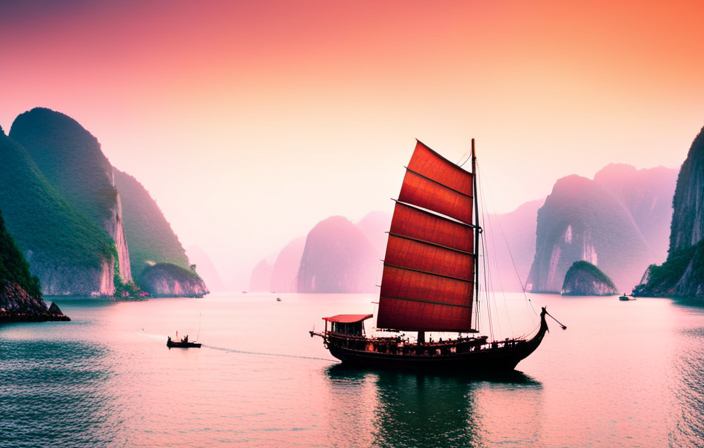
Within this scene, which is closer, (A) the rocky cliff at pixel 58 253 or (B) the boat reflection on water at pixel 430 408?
(B) the boat reflection on water at pixel 430 408

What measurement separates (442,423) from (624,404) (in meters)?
14.8

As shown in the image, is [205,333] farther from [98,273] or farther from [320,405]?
[98,273]

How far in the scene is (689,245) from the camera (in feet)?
612

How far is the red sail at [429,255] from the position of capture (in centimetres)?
4866

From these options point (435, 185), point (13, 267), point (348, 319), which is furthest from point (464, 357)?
point (13, 267)

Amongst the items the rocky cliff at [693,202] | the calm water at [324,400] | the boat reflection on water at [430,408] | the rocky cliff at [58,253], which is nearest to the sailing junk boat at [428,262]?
the boat reflection on water at [430,408]

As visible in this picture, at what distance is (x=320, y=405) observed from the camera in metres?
37.3

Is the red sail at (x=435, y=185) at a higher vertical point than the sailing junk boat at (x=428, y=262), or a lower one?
higher

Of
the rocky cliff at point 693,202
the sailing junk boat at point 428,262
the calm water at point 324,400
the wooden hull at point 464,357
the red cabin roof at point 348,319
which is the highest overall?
the rocky cliff at point 693,202

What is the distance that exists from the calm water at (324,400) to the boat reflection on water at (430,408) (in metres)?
0.12

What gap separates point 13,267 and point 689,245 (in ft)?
660

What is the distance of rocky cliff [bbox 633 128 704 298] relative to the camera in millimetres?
164875

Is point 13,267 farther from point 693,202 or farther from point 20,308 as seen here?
point 693,202

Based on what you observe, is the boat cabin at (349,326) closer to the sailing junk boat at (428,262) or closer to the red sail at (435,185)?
the sailing junk boat at (428,262)
